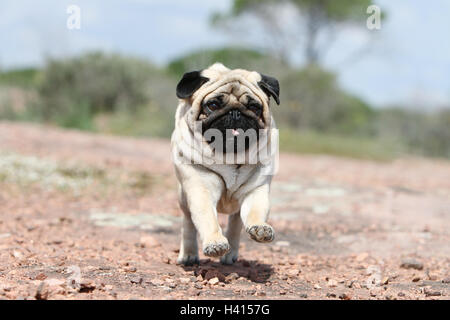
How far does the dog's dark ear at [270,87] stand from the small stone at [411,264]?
2350 mm

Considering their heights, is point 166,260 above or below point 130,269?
below

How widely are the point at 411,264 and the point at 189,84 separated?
116 inches

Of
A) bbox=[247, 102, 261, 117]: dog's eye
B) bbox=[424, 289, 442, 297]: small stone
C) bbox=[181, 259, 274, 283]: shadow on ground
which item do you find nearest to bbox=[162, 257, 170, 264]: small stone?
bbox=[181, 259, 274, 283]: shadow on ground

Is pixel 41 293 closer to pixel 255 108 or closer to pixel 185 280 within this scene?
pixel 185 280

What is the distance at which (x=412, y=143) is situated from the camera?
98.1 ft

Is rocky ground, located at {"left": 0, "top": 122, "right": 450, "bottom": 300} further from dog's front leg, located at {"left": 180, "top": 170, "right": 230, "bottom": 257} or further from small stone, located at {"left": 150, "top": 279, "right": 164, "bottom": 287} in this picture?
dog's front leg, located at {"left": 180, "top": 170, "right": 230, "bottom": 257}

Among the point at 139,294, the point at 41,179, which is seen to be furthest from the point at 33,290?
the point at 41,179

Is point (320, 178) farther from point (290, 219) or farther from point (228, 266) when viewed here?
point (228, 266)

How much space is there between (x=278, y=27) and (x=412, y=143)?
1184cm

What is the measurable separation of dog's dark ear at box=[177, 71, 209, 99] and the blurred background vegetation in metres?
14.5

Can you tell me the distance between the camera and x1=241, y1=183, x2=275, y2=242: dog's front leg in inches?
161

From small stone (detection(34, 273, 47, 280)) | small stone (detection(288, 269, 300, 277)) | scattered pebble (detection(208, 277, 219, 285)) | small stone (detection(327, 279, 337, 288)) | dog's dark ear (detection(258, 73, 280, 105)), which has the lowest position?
small stone (detection(288, 269, 300, 277))

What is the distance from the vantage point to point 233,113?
444 centimetres

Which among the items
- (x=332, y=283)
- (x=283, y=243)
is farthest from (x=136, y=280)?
(x=283, y=243)
